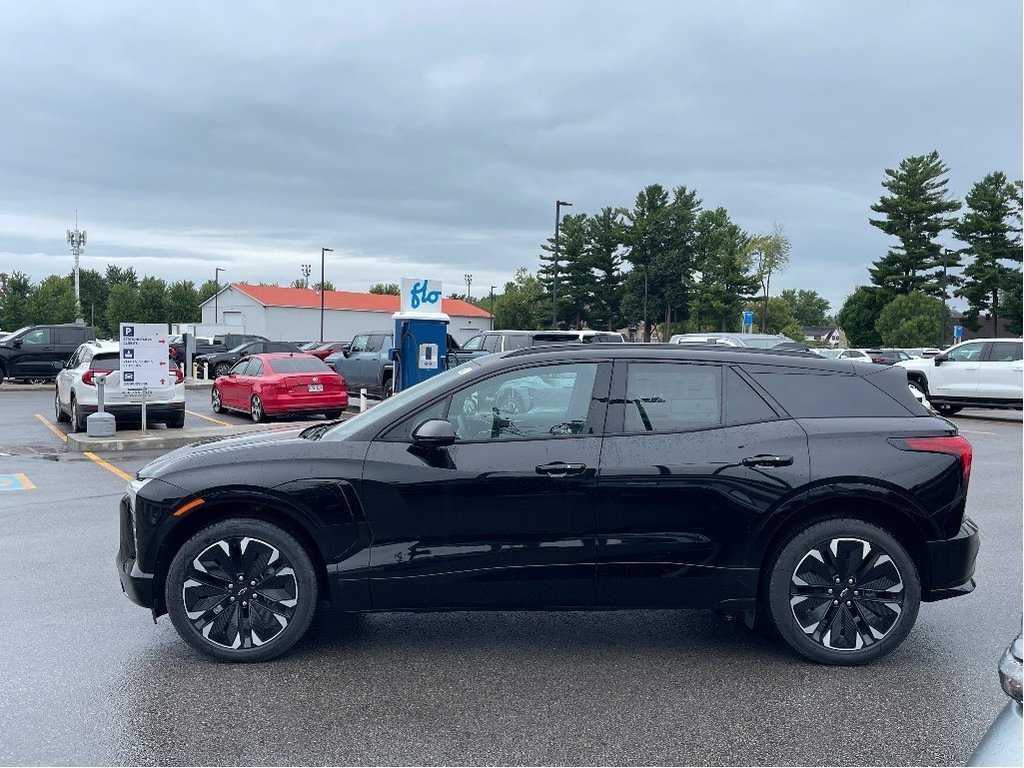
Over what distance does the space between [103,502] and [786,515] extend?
24.2ft

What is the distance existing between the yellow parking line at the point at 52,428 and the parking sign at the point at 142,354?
5.01 ft

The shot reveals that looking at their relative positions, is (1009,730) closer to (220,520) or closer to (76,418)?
(220,520)

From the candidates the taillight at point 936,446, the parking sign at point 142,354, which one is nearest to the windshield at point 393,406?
the taillight at point 936,446

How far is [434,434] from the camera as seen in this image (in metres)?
4.66

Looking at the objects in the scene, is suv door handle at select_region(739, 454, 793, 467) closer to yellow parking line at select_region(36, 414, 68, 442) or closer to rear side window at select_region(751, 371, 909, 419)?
rear side window at select_region(751, 371, 909, 419)

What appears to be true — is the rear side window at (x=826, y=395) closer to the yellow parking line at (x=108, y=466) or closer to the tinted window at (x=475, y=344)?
the yellow parking line at (x=108, y=466)

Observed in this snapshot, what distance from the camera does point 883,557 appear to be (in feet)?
15.9

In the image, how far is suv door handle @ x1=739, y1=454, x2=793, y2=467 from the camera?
190 inches

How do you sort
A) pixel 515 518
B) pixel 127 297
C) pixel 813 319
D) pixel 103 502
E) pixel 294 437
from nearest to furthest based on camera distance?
1. pixel 515 518
2. pixel 294 437
3. pixel 103 502
4. pixel 127 297
5. pixel 813 319

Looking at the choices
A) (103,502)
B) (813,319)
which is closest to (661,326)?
(103,502)

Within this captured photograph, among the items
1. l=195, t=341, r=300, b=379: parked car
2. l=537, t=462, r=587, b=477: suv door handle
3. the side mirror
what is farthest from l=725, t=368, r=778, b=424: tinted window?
l=195, t=341, r=300, b=379: parked car

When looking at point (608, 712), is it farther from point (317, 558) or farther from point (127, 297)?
point (127, 297)

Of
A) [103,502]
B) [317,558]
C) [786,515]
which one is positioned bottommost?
[103,502]

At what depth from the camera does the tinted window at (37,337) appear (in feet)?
96.1
